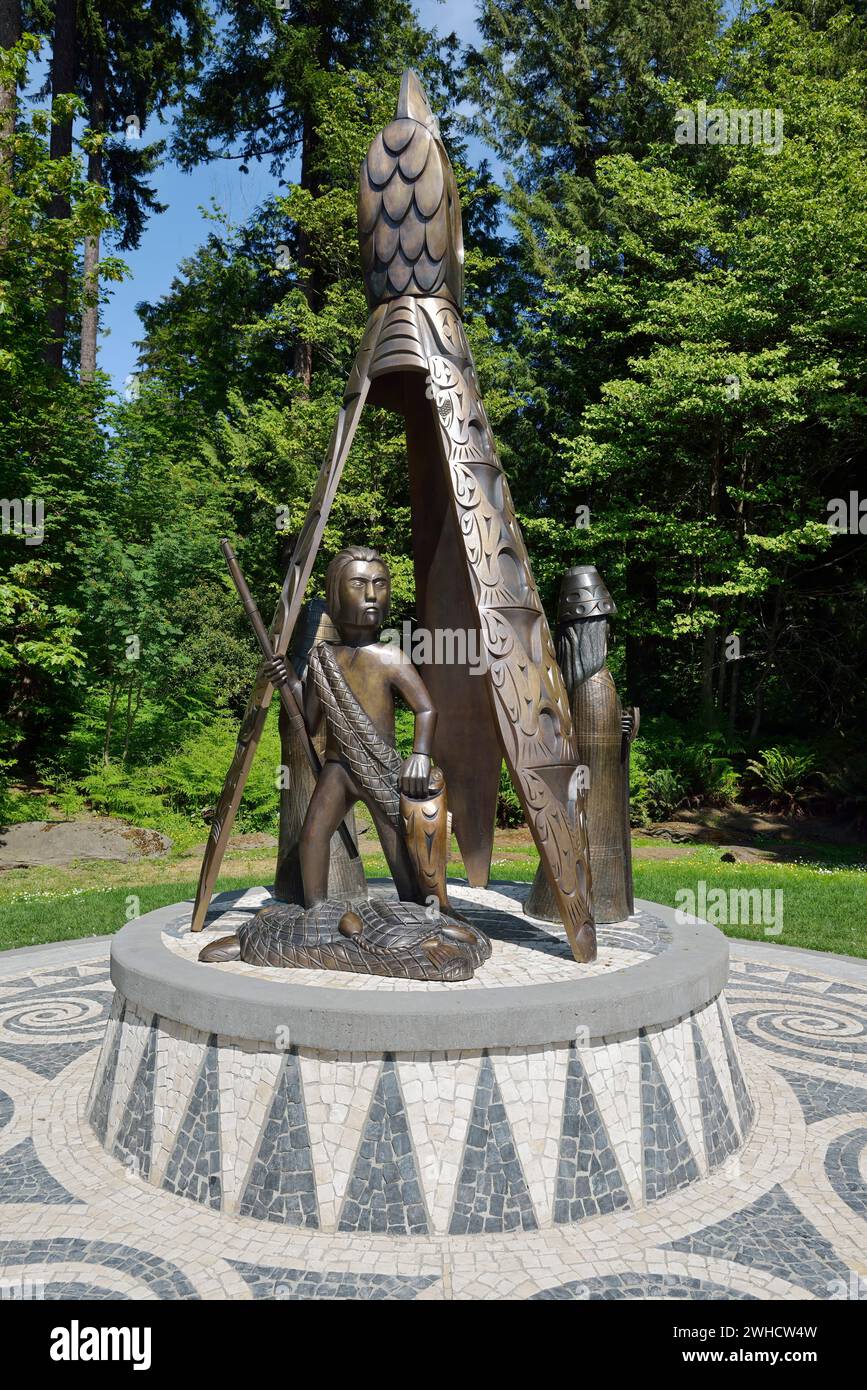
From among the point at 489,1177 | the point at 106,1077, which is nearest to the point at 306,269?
the point at 106,1077

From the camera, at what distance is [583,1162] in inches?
159

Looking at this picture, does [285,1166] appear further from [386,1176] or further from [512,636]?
[512,636]

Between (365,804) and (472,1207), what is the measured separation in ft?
6.98

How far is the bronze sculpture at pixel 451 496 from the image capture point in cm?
493

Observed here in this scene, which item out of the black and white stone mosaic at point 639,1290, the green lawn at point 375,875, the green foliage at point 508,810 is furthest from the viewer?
the green foliage at point 508,810

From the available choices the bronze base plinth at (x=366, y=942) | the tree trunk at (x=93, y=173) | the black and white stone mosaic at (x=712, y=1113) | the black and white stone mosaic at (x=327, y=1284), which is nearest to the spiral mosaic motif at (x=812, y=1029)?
the black and white stone mosaic at (x=712, y=1113)

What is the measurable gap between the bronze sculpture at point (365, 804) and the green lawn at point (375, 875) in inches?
200

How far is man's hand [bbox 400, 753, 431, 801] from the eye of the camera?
5.02 m

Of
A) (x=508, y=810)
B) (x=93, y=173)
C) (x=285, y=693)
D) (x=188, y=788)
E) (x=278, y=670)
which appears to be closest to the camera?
(x=278, y=670)

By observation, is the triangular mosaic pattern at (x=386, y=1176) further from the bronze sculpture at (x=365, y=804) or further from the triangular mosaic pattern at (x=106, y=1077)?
the triangular mosaic pattern at (x=106, y=1077)

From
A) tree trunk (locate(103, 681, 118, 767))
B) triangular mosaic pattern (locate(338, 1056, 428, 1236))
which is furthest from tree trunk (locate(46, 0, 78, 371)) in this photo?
triangular mosaic pattern (locate(338, 1056, 428, 1236))

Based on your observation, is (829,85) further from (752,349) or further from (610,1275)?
(610,1275)

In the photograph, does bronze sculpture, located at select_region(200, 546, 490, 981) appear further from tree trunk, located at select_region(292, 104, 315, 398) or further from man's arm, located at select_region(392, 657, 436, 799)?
tree trunk, located at select_region(292, 104, 315, 398)

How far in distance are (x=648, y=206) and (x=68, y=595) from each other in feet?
46.6
